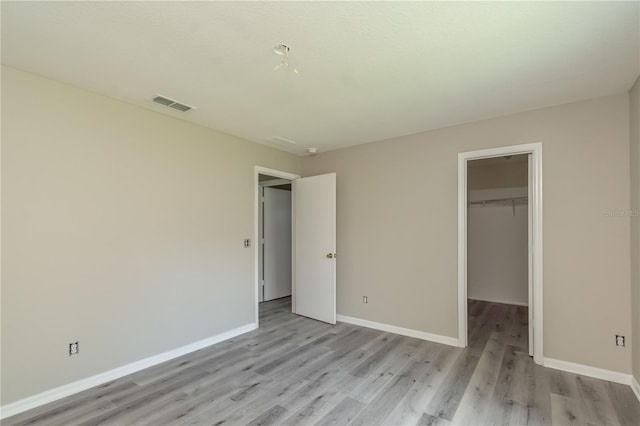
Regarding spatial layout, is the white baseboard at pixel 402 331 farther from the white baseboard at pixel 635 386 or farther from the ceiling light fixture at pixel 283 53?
the ceiling light fixture at pixel 283 53

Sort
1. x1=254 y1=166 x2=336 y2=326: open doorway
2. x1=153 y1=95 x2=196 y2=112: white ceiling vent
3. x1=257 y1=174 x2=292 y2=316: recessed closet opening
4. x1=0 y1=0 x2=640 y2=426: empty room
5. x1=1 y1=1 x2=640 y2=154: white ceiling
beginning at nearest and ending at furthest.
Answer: x1=1 y1=1 x2=640 y2=154: white ceiling → x1=0 y1=0 x2=640 y2=426: empty room → x1=153 y1=95 x2=196 y2=112: white ceiling vent → x1=254 y1=166 x2=336 y2=326: open doorway → x1=257 y1=174 x2=292 y2=316: recessed closet opening

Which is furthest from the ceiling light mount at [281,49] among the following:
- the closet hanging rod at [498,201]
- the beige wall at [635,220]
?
the closet hanging rod at [498,201]

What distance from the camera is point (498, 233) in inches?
222

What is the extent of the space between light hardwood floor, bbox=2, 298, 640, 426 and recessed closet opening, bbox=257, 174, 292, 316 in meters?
2.03

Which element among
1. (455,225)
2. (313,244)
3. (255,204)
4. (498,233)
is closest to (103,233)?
(255,204)

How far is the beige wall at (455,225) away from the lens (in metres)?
2.71

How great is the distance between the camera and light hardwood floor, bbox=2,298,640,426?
2.17m

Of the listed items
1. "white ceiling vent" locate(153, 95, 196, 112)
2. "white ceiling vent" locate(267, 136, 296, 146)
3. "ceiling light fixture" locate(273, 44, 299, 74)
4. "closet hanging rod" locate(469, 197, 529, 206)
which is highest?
"ceiling light fixture" locate(273, 44, 299, 74)

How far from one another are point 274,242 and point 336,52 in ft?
13.9

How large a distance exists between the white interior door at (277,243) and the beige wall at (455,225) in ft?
4.55

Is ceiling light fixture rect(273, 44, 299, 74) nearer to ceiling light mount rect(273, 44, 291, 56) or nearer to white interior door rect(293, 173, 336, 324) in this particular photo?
ceiling light mount rect(273, 44, 291, 56)

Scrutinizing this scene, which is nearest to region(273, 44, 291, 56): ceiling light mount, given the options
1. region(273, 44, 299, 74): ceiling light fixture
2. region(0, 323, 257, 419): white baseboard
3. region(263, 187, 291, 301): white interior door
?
region(273, 44, 299, 74): ceiling light fixture

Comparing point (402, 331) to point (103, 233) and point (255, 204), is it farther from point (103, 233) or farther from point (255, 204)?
point (103, 233)

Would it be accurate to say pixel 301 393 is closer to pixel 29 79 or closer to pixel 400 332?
pixel 400 332
